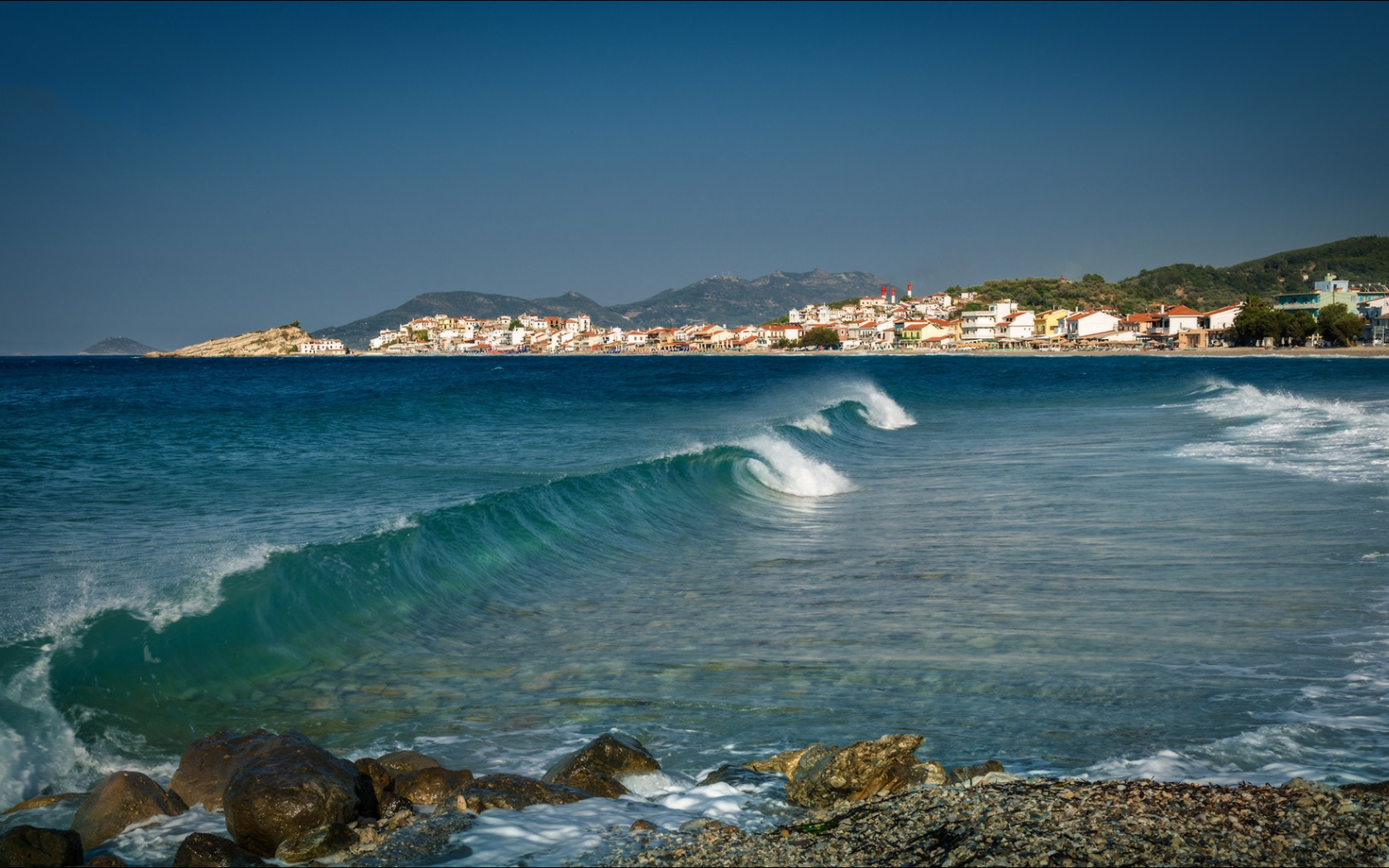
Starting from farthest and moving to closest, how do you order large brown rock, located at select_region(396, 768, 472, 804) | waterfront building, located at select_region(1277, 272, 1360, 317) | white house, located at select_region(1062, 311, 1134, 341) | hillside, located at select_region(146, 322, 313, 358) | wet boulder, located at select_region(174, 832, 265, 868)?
hillside, located at select_region(146, 322, 313, 358) < white house, located at select_region(1062, 311, 1134, 341) < waterfront building, located at select_region(1277, 272, 1360, 317) < large brown rock, located at select_region(396, 768, 472, 804) < wet boulder, located at select_region(174, 832, 265, 868)

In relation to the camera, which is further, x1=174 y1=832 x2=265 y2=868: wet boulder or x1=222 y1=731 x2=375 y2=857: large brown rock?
x1=222 y1=731 x2=375 y2=857: large brown rock

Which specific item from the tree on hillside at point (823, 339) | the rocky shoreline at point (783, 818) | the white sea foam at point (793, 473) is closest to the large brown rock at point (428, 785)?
the rocky shoreline at point (783, 818)

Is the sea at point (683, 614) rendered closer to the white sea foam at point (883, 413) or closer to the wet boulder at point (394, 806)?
the wet boulder at point (394, 806)

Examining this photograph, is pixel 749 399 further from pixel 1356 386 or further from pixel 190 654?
pixel 190 654

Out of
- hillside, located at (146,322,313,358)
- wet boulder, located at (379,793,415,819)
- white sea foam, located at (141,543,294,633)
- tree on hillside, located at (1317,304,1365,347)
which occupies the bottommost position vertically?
wet boulder, located at (379,793,415,819)

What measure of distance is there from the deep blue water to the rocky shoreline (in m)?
0.56

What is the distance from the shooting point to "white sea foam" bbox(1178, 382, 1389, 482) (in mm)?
16359

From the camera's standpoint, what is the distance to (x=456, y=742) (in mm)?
5492

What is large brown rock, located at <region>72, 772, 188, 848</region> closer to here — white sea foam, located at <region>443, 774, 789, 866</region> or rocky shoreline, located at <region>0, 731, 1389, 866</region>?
rocky shoreline, located at <region>0, 731, 1389, 866</region>

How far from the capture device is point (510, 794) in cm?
447

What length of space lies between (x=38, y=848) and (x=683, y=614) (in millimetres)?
5333

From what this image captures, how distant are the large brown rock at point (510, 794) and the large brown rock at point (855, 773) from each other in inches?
42.6

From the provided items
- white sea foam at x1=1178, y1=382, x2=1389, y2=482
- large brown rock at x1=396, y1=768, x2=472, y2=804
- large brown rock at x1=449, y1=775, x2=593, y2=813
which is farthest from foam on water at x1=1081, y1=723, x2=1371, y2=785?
white sea foam at x1=1178, y1=382, x2=1389, y2=482

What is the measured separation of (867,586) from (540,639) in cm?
325
